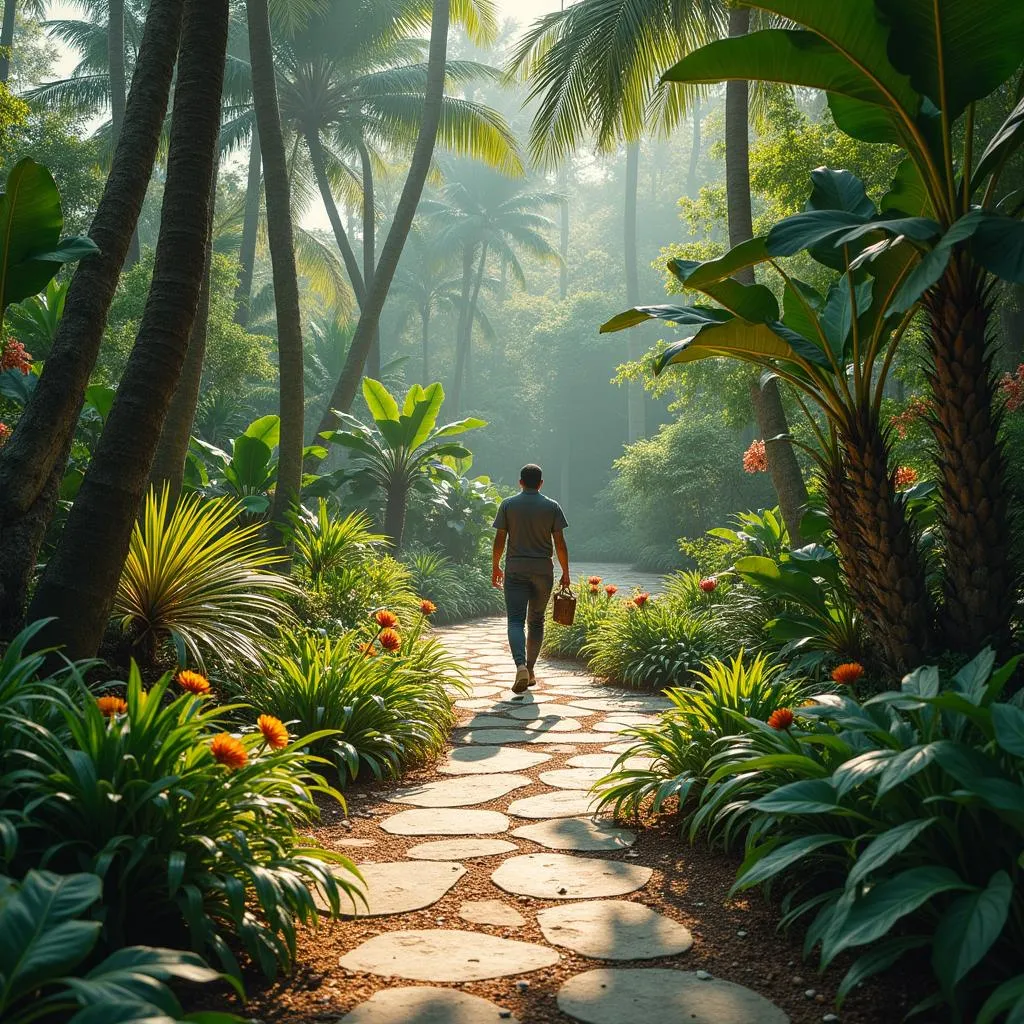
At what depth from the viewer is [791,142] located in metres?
10.5

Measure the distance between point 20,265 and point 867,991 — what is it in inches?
182

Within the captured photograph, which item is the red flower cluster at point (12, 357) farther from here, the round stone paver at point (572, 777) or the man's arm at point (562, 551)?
the round stone paver at point (572, 777)

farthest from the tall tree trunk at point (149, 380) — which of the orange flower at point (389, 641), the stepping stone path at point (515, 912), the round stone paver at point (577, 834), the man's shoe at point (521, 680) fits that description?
the man's shoe at point (521, 680)

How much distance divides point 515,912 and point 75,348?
3.31 meters

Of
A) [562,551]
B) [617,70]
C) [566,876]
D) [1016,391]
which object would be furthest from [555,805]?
[617,70]

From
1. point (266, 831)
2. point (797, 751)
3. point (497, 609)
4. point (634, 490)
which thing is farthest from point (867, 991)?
point (634, 490)

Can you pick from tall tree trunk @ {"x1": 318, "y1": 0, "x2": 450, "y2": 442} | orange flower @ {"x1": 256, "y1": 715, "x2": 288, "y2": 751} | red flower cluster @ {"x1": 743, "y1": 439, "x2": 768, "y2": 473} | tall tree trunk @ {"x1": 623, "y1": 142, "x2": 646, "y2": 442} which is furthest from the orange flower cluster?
tall tree trunk @ {"x1": 623, "y1": 142, "x2": 646, "y2": 442}

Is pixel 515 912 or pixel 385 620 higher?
pixel 385 620

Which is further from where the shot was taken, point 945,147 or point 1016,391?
point 1016,391

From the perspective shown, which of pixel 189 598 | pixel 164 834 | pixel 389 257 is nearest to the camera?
pixel 164 834

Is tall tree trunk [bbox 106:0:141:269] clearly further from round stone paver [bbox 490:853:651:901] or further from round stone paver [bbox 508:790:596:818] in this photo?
round stone paver [bbox 490:853:651:901]

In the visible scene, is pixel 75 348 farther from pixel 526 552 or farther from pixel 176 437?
pixel 526 552

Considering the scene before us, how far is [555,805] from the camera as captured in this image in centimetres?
431

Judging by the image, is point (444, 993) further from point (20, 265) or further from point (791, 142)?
point (791, 142)
